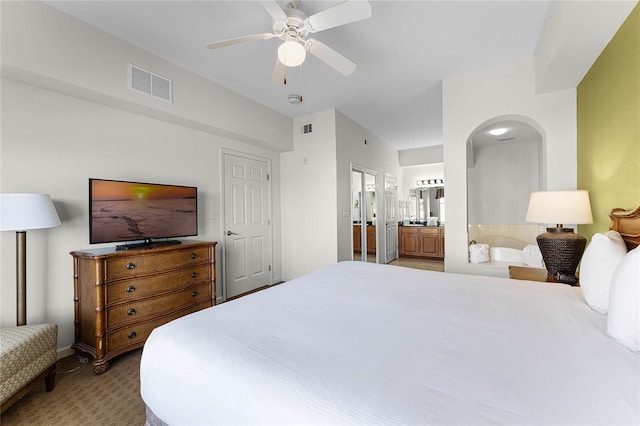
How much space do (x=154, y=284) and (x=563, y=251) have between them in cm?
338

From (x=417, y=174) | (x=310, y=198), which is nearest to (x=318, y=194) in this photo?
(x=310, y=198)

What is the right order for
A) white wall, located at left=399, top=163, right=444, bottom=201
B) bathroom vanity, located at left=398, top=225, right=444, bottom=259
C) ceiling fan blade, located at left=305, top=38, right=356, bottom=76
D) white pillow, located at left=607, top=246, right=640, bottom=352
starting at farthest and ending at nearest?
white wall, located at left=399, top=163, right=444, bottom=201, bathroom vanity, located at left=398, top=225, right=444, bottom=259, ceiling fan blade, located at left=305, top=38, right=356, bottom=76, white pillow, located at left=607, top=246, right=640, bottom=352

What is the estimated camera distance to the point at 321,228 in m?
4.35

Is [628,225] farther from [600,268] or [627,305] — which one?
[627,305]

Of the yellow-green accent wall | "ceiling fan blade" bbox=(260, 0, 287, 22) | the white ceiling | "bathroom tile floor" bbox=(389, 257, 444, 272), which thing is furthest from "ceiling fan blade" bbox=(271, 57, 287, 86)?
"bathroom tile floor" bbox=(389, 257, 444, 272)

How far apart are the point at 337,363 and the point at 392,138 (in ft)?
18.8

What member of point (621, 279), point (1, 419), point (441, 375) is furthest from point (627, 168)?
point (1, 419)

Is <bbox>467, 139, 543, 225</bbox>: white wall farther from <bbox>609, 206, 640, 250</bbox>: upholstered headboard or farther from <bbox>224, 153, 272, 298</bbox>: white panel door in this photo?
<bbox>224, 153, 272, 298</bbox>: white panel door

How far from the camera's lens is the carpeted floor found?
1.65 metres

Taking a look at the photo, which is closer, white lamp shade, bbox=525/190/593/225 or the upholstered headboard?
the upholstered headboard

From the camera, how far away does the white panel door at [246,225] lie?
3.85 meters

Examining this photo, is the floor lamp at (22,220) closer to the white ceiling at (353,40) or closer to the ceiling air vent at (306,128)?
the white ceiling at (353,40)

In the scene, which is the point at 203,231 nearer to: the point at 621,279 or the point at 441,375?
the point at 441,375

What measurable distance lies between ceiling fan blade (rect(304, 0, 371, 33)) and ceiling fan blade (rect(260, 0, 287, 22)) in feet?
0.52
